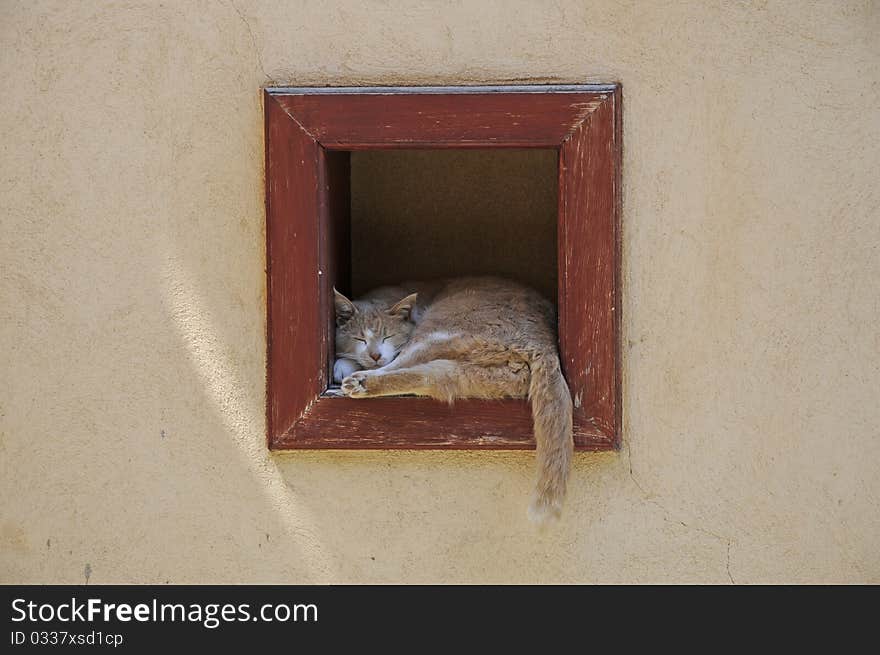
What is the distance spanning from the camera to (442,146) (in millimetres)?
2008

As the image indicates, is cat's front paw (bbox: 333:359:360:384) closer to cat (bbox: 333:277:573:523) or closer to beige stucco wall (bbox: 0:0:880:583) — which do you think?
cat (bbox: 333:277:573:523)

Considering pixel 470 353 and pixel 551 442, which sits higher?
pixel 470 353

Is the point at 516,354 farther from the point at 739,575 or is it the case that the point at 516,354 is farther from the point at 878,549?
the point at 878,549

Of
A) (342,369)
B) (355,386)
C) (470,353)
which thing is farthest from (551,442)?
(342,369)

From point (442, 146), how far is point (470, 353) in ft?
1.58

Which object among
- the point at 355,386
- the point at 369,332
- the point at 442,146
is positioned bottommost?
the point at 355,386

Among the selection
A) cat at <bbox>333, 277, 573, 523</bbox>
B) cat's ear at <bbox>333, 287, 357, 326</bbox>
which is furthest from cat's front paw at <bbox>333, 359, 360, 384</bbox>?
cat's ear at <bbox>333, 287, 357, 326</bbox>

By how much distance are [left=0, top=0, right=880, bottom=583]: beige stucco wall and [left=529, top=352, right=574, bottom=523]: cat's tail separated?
5.1 inches

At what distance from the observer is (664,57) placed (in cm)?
203

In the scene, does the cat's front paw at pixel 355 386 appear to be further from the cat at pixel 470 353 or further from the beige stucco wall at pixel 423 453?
the beige stucco wall at pixel 423 453

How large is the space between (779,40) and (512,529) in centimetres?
128

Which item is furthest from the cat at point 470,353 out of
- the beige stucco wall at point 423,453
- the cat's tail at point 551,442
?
the beige stucco wall at point 423,453

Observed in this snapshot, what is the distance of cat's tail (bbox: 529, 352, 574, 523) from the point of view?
194cm

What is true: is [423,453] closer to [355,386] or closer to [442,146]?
[355,386]
